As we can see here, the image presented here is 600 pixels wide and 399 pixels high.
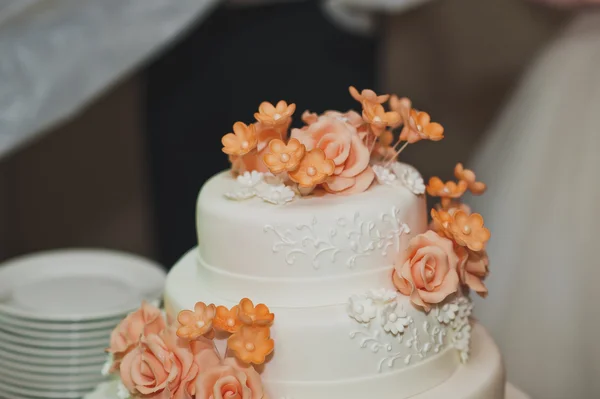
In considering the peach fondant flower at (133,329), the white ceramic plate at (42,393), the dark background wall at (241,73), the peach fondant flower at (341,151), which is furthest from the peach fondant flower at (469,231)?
the dark background wall at (241,73)

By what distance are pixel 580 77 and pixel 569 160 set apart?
180 millimetres

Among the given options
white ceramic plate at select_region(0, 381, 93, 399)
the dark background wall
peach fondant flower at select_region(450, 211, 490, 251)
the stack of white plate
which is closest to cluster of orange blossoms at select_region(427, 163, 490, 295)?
peach fondant flower at select_region(450, 211, 490, 251)

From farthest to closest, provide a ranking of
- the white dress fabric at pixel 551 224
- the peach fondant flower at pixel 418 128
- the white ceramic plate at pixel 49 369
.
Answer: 1. the white dress fabric at pixel 551 224
2. the white ceramic plate at pixel 49 369
3. the peach fondant flower at pixel 418 128

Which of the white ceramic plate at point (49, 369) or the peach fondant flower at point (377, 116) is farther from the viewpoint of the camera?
the white ceramic plate at point (49, 369)

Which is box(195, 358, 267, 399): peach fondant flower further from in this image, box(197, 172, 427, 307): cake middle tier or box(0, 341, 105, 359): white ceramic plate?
box(0, 341, 105, 359): white ceramic plate

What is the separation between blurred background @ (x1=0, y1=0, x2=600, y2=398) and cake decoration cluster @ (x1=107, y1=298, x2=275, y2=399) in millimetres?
950

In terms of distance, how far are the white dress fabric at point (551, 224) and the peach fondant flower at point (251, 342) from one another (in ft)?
2.36

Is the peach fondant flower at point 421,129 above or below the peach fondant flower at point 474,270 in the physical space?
above

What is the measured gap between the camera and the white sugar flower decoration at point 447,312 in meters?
0.90

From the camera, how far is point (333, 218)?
853 millimetres

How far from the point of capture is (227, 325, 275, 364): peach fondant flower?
81cm

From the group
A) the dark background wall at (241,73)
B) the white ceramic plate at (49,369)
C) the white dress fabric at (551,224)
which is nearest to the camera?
the white ceramic plate at (49,369)

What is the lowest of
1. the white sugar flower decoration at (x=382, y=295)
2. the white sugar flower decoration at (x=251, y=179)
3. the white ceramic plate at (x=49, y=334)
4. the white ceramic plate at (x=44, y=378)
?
the white ceramic plate at (x=44, y=378)

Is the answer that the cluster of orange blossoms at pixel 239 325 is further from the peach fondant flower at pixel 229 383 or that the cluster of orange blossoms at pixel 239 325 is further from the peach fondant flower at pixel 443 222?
the peach fondant flower at pixel 443 222
